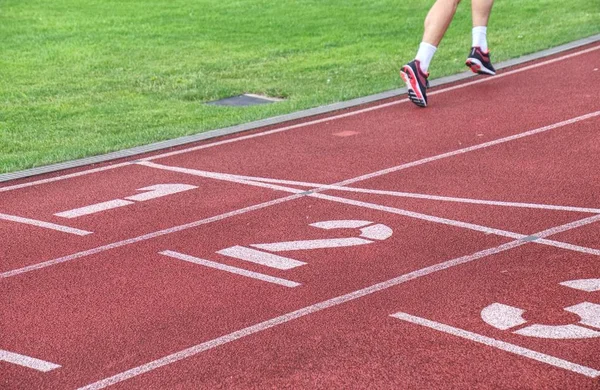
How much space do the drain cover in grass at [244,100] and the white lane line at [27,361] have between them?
642 cm

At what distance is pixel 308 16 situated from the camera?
1712 centimetres

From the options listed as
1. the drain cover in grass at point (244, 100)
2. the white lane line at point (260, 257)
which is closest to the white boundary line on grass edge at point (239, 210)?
the white lane line at point (260, 257)

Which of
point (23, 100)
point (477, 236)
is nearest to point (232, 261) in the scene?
point (477, 236)

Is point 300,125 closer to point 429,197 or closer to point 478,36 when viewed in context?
point 478,36

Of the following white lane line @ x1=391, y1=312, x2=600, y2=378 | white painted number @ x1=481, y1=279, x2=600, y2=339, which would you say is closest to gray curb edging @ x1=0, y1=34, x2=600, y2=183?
white lane line @ x1=391, y1=312, x2=600, y2=378

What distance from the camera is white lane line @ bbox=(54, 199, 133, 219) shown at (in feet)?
26.2

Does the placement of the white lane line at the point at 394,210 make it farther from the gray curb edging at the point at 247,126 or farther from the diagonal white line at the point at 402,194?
the gray curb edging at the point at 247,126

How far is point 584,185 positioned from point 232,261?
100 inches

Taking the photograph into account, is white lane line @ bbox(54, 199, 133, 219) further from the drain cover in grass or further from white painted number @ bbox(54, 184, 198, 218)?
the drain cover in grass

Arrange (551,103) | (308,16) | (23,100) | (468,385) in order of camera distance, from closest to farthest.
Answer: (468,385) → (551,103) → (23,100) → (308,16)

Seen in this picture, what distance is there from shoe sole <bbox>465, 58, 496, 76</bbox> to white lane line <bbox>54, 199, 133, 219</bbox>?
4141mm

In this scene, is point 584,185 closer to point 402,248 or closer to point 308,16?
point 402,248

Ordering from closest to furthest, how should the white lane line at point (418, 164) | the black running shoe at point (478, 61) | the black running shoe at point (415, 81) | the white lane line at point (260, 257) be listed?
the white lane line at point (260, 257) < the white lane line at point (418, 164) < the black running shoe at point (415, 81) < the black running shoe at point (478, 61)

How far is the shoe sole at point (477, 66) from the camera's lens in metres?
11.1
